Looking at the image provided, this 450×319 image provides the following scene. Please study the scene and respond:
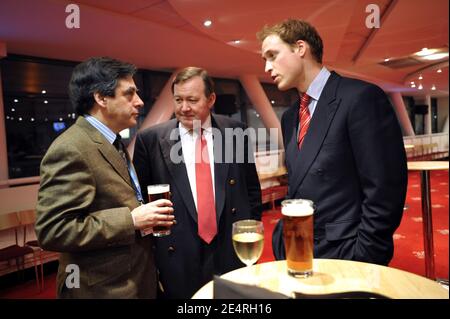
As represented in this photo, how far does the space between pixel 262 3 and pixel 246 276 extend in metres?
3.25

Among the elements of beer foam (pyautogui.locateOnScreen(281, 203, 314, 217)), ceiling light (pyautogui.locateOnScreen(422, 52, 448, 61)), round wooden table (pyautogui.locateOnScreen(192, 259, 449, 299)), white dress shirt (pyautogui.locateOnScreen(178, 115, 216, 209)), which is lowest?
round wooden table (pyautogui.locateOnScreen(192, 259, 449, 299))

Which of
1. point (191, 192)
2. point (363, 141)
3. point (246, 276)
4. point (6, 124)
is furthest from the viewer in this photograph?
point (6, 124)

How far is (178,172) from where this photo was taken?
1914mm

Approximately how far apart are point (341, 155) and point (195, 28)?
3.51m

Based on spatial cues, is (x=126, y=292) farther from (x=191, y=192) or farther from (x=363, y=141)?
(x=363, y=141)

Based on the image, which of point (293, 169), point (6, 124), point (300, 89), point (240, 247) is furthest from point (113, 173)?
point (6, 124)

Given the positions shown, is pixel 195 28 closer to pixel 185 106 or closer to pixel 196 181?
pixel 185 106

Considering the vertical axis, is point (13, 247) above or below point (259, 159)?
below

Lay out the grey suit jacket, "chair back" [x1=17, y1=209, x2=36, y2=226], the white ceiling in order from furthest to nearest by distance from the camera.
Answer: "chair back" [x1=17, y1=209, x2=36, y2=226]
the white ceiling
the grey suit jacket

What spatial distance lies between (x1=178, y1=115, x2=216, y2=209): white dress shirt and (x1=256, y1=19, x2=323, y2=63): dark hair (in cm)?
65

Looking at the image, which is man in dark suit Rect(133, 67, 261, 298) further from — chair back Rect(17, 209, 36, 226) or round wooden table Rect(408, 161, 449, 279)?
chair back Rect(17, 209, 36, 226)

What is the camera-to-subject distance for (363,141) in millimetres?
1302

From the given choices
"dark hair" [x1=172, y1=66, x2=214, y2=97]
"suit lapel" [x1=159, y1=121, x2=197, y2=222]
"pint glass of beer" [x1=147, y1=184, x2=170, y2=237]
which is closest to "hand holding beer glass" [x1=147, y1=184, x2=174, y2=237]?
"pint glass of beer" [x1=147, y1=184, x2=170, y2=237]

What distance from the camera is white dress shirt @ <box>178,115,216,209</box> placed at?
1928mm
